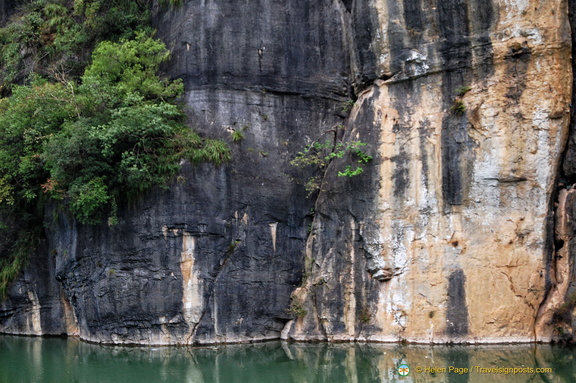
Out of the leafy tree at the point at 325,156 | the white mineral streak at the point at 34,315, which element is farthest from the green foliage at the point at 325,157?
the white mineral streak at the point at 34,315

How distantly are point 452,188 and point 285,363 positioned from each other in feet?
15.6

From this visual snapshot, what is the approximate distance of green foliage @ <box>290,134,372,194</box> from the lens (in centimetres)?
1295

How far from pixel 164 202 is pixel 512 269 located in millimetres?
7213

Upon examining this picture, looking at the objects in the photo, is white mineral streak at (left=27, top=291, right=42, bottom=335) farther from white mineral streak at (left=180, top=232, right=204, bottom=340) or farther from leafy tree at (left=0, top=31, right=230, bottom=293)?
white mineral streak at (left=180, top=232, right=204, bottom=340)

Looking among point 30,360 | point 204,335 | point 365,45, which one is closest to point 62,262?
point 30,360

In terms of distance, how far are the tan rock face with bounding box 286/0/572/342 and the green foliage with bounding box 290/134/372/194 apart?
293 millimetres

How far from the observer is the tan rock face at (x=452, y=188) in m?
11.8

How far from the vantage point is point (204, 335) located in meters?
12.7

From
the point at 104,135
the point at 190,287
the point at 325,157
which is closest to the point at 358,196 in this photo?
the point at 325,157

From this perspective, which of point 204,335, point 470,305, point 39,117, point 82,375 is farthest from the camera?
point 39,117

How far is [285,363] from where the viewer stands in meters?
11.3

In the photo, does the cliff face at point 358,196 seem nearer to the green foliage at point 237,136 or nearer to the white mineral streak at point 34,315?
the green foliage at point 237,136

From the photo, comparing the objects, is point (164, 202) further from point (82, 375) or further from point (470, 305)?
point (470, 305)

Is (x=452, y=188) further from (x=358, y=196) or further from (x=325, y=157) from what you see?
(x=325, y=157)
